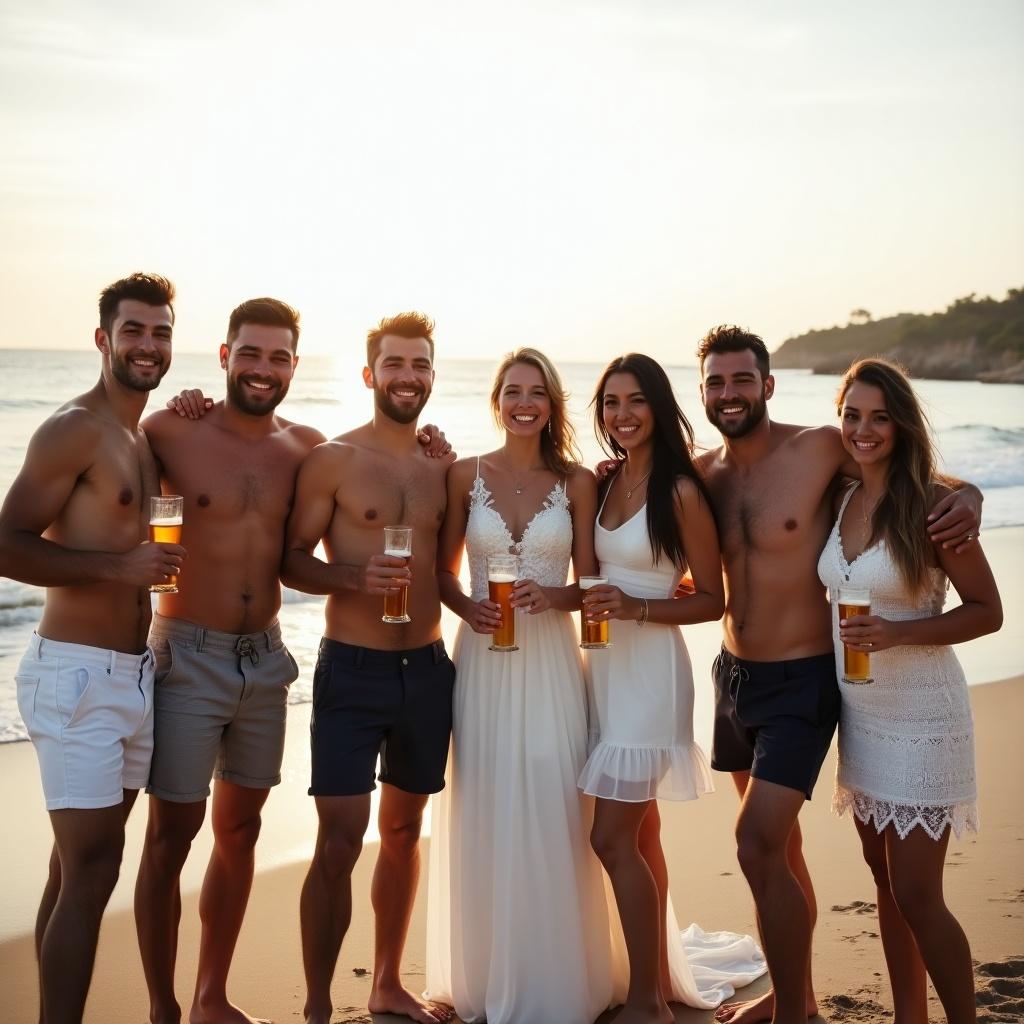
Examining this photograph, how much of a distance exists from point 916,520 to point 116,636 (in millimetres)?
3209

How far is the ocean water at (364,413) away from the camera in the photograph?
516 inches

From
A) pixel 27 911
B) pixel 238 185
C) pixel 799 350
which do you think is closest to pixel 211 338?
pixel 238 185

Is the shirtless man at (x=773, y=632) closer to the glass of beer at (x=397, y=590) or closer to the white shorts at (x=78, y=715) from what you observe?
the glass of beer at (x=397, y=590)

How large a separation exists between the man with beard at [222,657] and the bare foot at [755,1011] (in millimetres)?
2145

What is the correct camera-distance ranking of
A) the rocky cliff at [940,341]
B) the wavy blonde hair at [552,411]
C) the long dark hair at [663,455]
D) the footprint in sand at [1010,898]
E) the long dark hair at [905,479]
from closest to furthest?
the long dark hair at [905,479], the long dark hair at [663,455], the wavy blonde hair at [552,411], the footprint in sand at [1010,898], the rocky cliff at [940,341]

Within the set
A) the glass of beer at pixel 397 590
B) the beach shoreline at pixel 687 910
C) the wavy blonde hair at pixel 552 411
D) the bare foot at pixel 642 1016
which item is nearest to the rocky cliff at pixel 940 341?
the beach shoreline at pixel 687 910

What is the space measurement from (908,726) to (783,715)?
0.53 meters

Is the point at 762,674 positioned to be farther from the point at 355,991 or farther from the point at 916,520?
the point at 355,991

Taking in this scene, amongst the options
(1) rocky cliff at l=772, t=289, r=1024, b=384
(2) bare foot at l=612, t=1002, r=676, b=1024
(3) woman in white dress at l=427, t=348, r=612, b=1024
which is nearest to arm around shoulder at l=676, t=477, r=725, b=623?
(3) woman in white dress at l=427, t=348, r=612, b=1024

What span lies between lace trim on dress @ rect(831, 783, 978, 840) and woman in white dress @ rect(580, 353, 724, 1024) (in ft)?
2.75

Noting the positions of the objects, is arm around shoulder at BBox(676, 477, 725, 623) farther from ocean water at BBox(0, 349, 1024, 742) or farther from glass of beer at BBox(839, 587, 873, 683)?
ocean water at BBox(0, 349, 1024, 742)

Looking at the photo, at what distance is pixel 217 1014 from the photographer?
16.2 feet

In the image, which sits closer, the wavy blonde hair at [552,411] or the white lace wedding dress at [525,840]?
the white lace wedding dress at [525,840]

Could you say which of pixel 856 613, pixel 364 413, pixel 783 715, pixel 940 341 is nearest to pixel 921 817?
pixel 783 715
